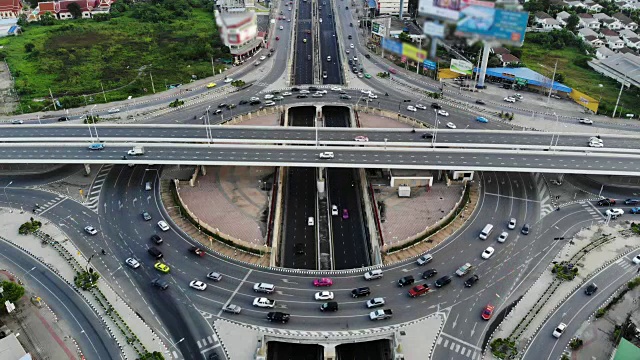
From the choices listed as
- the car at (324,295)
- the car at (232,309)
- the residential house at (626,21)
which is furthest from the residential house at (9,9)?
the residential house at (626,21)

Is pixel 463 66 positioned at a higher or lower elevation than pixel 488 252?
higher

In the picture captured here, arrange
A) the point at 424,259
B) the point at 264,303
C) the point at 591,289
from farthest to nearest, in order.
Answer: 1. the point at 424,259
2. the point at 591,289
3. the point at 264,303

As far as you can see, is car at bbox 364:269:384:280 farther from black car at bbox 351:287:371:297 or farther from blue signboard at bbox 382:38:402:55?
blue signboard at bbox 382:38:402:55

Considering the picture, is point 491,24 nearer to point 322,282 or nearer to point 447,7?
point 447,7

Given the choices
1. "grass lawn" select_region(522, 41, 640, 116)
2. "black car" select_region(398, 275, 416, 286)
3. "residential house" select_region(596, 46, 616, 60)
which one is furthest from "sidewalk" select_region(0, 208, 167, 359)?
"residential house" select_region(596, 46, 616, 60)

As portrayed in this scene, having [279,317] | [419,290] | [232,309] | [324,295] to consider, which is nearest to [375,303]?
[419,290]

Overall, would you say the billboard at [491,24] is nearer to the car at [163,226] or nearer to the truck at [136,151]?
the car at [163,226]
